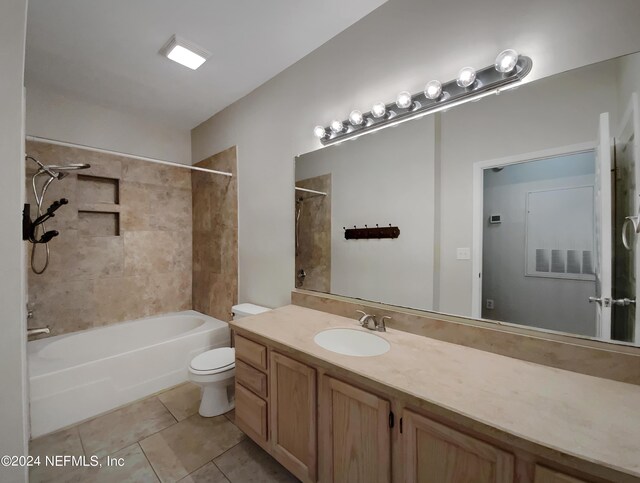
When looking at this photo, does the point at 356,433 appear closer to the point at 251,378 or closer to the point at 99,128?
the point at 251,378

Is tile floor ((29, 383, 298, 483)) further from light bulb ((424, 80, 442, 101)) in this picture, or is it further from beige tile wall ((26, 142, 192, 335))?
light bulb ((424, 80, 442, 101))

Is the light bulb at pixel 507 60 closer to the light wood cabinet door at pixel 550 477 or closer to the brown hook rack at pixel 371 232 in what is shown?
the brown hook rack at pixel 371 232

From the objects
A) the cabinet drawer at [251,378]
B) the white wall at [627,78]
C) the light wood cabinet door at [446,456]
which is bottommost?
the cabinet drawer at [251,378]

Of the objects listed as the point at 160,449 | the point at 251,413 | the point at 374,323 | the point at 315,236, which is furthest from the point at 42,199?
the point at 374,323

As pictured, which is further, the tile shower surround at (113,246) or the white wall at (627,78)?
the tile shower surround at (113,246)

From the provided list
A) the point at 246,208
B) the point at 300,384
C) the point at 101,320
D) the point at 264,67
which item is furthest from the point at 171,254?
the point at 300,384

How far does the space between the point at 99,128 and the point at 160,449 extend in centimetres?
301

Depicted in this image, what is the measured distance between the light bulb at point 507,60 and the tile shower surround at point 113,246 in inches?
99.4

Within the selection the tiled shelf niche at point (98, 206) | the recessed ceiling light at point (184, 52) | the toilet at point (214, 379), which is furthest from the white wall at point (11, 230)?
the tiled shelf niche at point (98, 206)

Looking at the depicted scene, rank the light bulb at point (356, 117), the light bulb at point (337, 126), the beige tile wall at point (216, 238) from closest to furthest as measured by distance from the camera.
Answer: the light bulb at point (356, 117) → the light bulb at point (337, 126) → the beige tile wall at point (216, 238)

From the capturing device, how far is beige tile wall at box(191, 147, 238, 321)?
110 inches

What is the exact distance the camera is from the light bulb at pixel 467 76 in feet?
4.10

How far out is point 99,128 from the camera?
2.76 metres

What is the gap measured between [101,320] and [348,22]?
3.48 metres
